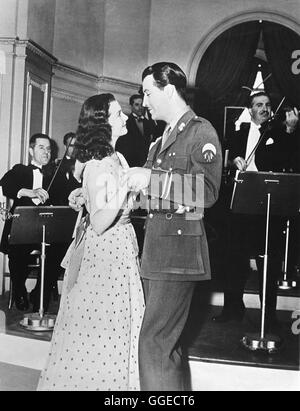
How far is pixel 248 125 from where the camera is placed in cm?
416

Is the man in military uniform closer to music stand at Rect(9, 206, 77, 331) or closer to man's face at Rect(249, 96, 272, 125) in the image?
music stand at Rect(9, 206, 77, 331)

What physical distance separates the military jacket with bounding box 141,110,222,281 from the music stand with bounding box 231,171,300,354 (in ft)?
3.51

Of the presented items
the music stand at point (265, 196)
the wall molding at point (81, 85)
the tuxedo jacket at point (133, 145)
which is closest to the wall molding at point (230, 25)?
the wall molding at point (81, 85)

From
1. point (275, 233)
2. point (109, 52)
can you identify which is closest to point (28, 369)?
point (275, 233)

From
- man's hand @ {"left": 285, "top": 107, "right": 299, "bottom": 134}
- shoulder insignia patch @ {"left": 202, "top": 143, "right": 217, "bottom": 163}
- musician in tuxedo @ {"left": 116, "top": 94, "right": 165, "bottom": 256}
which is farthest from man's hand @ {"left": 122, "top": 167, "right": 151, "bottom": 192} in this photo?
musician in tuxedo @ {"left": 116, "top": 94, "right": 165, "bottom": 256}

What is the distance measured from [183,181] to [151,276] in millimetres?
435

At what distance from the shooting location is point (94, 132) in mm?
2498

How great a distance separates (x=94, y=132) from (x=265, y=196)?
4.18 ft

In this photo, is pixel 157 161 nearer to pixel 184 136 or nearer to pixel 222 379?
pixel 184 136

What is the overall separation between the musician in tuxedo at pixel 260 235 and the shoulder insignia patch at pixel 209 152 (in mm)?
1547

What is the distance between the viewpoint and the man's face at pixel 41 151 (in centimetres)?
457

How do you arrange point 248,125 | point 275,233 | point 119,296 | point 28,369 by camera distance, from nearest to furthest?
point 119,296 → point 28,369 → point 275,233 → point 248,125

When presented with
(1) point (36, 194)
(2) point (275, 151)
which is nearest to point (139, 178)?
(2) point (275, 151)

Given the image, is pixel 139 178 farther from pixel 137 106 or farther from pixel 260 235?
pixel 137 106
